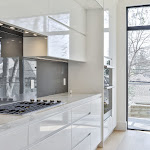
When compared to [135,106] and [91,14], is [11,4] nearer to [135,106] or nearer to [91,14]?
[91,14]

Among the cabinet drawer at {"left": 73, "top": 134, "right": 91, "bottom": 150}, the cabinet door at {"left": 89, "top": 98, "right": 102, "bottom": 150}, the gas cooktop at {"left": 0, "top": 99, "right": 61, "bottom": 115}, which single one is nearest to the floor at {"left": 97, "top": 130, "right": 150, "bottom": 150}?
the cabinet door at {"left": 89, "top": 98, "right": 102, "bottom": 150}

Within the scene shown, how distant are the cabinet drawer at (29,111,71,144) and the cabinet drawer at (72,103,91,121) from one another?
0.49 ft

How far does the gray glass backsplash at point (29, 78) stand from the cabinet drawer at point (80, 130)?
68 cm

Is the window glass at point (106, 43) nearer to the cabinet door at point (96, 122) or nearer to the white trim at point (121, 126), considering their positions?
the cabinet door at point (96, 122)

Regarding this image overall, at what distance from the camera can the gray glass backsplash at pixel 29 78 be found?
2422 mm

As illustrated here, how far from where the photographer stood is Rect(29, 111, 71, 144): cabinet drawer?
175 cm

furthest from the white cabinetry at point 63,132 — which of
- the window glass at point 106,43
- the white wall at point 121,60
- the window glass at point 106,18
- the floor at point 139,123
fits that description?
the floor at point 139,123

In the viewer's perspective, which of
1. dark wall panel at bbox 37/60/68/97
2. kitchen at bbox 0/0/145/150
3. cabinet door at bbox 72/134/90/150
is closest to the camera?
kitchen at bbox 0/0/145/150

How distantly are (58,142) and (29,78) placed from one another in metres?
1.00

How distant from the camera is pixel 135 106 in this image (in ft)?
16.7

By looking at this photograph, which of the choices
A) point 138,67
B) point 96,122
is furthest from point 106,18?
point 96,122

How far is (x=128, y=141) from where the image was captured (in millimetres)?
4117

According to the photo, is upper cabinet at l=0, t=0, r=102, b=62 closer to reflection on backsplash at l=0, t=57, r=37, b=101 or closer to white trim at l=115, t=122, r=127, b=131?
reflection on backsplash at l=0, t=57, r=37, b=101

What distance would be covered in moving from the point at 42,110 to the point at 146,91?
11.7 ft
